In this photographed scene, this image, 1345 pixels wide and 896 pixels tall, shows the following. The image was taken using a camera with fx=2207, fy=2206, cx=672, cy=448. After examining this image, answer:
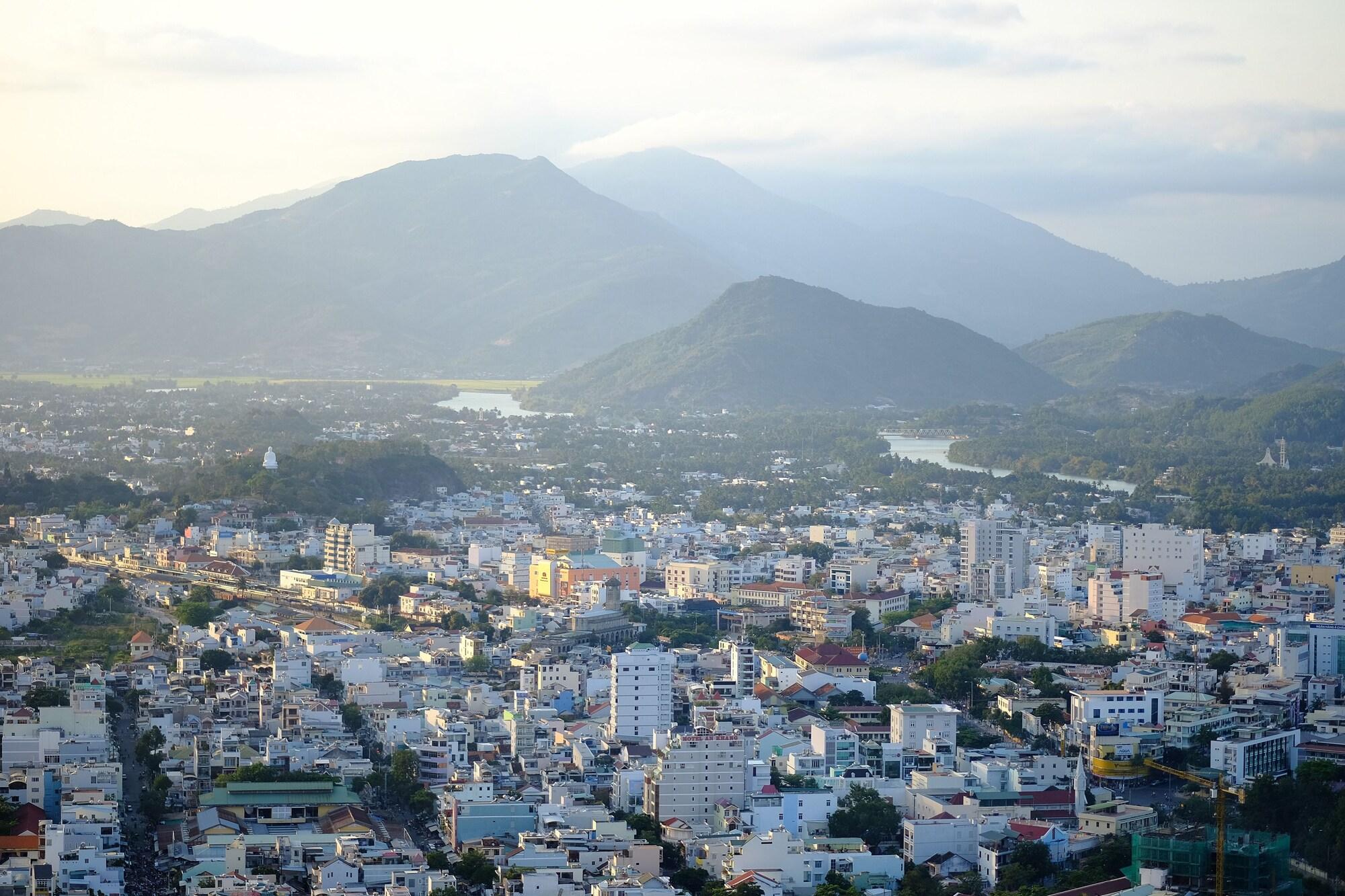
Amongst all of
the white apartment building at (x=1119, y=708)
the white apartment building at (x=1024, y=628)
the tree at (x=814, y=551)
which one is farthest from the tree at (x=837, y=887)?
the tree at (x=814, y=551)

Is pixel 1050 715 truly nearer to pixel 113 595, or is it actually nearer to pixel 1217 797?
pixel 1217 797

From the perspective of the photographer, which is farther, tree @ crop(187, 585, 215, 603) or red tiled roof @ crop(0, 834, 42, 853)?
tree @ crop(187, 585, 215, 603)

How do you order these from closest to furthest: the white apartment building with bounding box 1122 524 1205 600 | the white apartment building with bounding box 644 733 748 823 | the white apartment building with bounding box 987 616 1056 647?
the white apartment building with bounding box 644 733 748 823
the white apartment building with bounding box 987 616 1056 647
the white apartment building with bounding box 1122 524 1205 600

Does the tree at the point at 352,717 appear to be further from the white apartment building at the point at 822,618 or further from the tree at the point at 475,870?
the white apartment building at the point at 822,618

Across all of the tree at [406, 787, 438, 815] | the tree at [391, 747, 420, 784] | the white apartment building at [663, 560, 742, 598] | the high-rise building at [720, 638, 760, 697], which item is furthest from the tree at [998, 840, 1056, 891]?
the white apartment building at [663, 560, 742, 598]

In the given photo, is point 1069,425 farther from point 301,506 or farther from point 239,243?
point 239,243

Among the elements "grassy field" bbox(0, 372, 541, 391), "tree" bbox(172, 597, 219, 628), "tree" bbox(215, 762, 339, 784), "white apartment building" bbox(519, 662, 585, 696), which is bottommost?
"tree" bbox(215, 762, 339, 784)

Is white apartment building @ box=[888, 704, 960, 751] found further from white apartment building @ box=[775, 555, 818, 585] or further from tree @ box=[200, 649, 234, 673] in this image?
white apartment building @ box=[775, 555, 818, 585]
